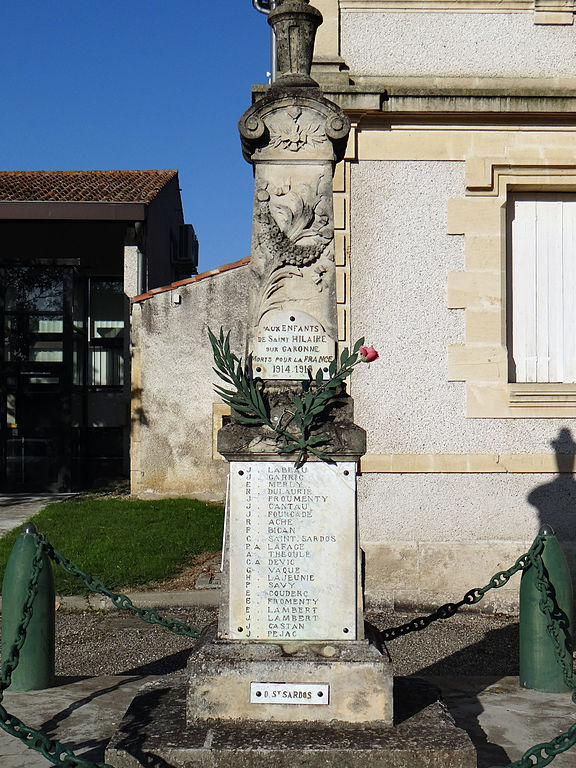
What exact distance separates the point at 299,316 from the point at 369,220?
12.1 ft

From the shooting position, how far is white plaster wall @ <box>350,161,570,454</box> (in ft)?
25.2

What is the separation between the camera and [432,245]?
779cm

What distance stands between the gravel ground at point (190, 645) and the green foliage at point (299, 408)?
2.53 metres

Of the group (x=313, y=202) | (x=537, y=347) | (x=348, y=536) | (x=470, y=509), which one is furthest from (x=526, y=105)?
(x=348, y=536)

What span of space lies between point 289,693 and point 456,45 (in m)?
6.26

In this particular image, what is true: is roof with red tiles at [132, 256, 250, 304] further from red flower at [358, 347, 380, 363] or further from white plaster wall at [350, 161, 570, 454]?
red flower at [358, 347, 380, 363]

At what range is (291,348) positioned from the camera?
14.3ft

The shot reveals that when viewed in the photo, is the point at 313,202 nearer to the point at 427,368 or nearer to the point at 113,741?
the point at 113,741

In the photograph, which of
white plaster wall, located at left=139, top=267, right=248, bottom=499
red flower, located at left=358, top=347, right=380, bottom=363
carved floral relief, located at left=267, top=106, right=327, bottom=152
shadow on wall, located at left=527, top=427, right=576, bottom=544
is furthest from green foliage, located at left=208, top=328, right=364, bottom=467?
white plaster wall, located at left=139, top=267, right=248, bottom=499

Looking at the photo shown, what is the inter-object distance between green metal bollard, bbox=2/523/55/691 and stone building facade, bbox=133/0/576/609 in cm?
324

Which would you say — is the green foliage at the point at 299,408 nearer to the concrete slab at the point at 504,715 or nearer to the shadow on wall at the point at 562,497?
the concrete slab at the point at 504,715

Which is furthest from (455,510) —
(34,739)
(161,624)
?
(34,739)

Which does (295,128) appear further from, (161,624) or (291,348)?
(161,624)

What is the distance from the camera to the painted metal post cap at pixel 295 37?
454 centimetres
